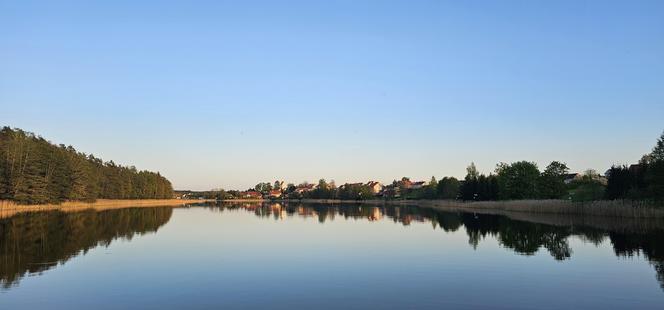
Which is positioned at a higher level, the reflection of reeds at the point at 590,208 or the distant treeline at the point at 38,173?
the distant treeline at the point at 38,173

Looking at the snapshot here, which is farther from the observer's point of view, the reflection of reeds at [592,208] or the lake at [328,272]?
the reflection of reeds at [592,208]

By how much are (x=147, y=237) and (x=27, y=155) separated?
170ft

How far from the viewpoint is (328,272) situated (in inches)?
765

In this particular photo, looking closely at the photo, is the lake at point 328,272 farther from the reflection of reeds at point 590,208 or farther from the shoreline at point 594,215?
the reflection of reeds at point 590,208

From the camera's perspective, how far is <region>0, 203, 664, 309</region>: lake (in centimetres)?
1427

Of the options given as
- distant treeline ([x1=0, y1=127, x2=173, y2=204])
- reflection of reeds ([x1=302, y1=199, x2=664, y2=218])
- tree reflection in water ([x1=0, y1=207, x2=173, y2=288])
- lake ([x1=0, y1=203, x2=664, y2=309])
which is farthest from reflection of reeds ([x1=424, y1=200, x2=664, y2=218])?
distant treeline ([x1=0, y1=127, x2=173, y2=204])

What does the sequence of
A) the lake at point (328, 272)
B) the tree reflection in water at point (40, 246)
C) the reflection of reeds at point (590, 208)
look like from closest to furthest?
the lake at point (328, 272)
the tree reflection in water at point (40, 246)
the reflection of reeds at point (590, 208)

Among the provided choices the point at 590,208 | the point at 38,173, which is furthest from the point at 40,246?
the point at 38,173

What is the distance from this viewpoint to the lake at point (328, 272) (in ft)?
46.8

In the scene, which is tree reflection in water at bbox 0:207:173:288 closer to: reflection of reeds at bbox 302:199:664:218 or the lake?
the lake

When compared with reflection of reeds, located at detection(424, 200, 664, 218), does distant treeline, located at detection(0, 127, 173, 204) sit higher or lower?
higher

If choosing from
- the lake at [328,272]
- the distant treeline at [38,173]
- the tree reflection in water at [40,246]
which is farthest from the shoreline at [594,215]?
the distant treeline at [38,173]

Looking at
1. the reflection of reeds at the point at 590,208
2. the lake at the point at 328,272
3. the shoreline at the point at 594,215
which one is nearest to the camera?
the lake at the point at 328,272

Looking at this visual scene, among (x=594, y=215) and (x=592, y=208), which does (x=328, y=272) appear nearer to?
(x=592, y=208)
